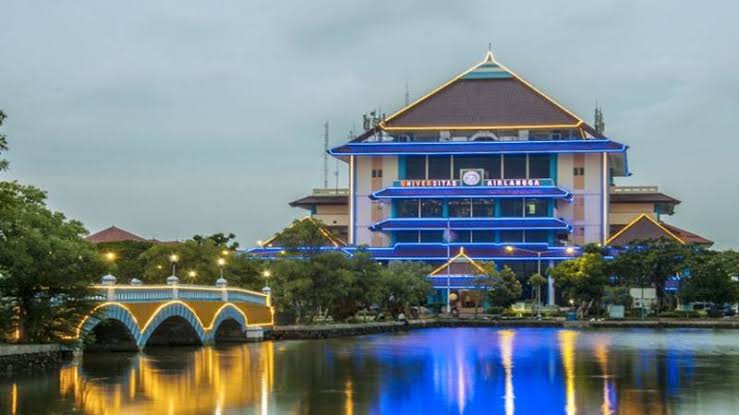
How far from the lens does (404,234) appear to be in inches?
4577

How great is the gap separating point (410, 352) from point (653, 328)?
121ft

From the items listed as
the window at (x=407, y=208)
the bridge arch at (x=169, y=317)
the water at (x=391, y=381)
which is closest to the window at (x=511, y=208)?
the window at (x=407, y=208)

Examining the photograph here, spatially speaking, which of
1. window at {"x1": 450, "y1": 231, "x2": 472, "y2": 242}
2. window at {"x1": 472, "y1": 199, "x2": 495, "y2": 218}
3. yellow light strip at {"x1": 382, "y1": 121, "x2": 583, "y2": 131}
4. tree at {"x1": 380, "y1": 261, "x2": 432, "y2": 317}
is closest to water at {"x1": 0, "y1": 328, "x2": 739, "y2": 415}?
tree at {"x1": 380, "y1": 261, "x2": 432, "y2": 317}

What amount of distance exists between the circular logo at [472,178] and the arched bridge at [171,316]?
51.8 m

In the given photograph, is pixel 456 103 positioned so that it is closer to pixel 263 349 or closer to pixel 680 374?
pixel 263 349

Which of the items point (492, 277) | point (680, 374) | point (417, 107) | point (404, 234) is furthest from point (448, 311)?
point (680, 374)

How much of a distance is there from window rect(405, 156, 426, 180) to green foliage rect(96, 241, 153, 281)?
30379 millimetres

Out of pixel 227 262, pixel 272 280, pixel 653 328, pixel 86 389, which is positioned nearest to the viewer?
pixel 86 389

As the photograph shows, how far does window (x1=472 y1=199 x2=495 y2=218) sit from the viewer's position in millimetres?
113938

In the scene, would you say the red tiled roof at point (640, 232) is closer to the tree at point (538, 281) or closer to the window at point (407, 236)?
the tree at point (538, 281)

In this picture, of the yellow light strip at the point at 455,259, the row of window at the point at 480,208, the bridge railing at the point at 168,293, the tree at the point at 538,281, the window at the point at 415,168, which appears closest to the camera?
the bridge railing at the point at 168,293

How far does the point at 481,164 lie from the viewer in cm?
11669

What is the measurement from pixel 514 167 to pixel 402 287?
34400mm

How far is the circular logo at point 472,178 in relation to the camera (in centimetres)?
11325
